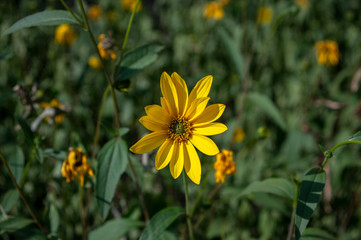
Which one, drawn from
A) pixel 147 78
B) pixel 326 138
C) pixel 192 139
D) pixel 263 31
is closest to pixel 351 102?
pixel 326 138

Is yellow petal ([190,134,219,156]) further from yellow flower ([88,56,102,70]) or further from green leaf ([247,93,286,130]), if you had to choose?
yellow flower ([88,56,102,70])

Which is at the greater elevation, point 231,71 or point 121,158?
point 231,71

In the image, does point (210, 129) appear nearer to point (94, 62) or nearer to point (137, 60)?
point (137, 60)

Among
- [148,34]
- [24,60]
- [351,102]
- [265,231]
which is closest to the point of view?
[265,231]

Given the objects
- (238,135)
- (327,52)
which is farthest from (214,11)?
(238,135)

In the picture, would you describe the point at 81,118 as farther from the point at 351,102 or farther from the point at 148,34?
the point at 351,102

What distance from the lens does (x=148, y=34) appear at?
4.00m

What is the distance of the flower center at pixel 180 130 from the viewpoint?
1328mm

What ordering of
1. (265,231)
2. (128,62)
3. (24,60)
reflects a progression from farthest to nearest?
(24,60) → (265,231) → (128,62)

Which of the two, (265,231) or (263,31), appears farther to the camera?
(263,31)

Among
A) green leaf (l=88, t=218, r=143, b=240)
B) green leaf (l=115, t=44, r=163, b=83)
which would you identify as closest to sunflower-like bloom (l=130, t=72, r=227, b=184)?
green leaf (l=115, t=44, r=163, b=83)

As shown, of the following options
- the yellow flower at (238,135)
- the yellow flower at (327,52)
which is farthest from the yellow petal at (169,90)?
the yellow flower at (327,52)

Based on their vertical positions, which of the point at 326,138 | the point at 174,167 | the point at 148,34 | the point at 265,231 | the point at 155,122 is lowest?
the point at 265,231

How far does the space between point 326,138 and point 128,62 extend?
7.77ft
